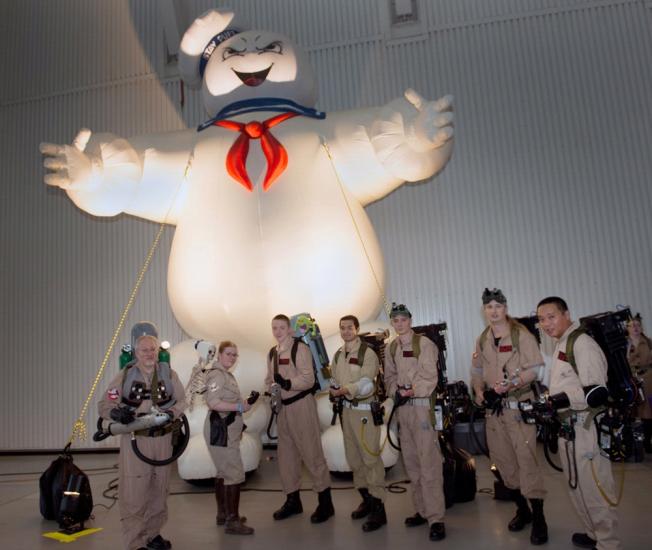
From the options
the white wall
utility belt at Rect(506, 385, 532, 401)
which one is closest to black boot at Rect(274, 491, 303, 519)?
utility belt at Rect(506, 385, 532, 401)

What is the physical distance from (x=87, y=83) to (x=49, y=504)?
5968 millimetres

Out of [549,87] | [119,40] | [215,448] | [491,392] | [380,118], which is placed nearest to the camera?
[491,392]

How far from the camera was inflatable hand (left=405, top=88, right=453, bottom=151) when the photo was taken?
4.18 m

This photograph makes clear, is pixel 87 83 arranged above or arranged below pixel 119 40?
below

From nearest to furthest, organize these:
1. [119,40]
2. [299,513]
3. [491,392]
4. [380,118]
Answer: [491,392] < [299,513] < [380,118] < [119,40]

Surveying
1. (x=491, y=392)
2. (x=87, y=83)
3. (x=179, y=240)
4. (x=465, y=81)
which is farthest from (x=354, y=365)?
(x=87, y=83)

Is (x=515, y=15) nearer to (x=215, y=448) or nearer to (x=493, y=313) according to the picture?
(x=493, y=313)

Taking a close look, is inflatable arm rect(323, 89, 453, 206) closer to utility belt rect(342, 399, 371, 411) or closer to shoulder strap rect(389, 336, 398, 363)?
shoulder strap rect(389, 336, 398, 363)

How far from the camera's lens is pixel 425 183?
271 inches

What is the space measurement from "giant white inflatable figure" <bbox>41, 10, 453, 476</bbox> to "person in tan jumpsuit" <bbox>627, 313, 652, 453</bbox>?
2.54 metres

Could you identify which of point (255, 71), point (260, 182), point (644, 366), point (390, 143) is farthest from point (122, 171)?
point (644, 366)

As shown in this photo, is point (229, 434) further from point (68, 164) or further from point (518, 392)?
point (68, 164)

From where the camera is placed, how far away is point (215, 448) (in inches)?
132

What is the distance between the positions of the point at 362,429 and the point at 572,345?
1351 mm
